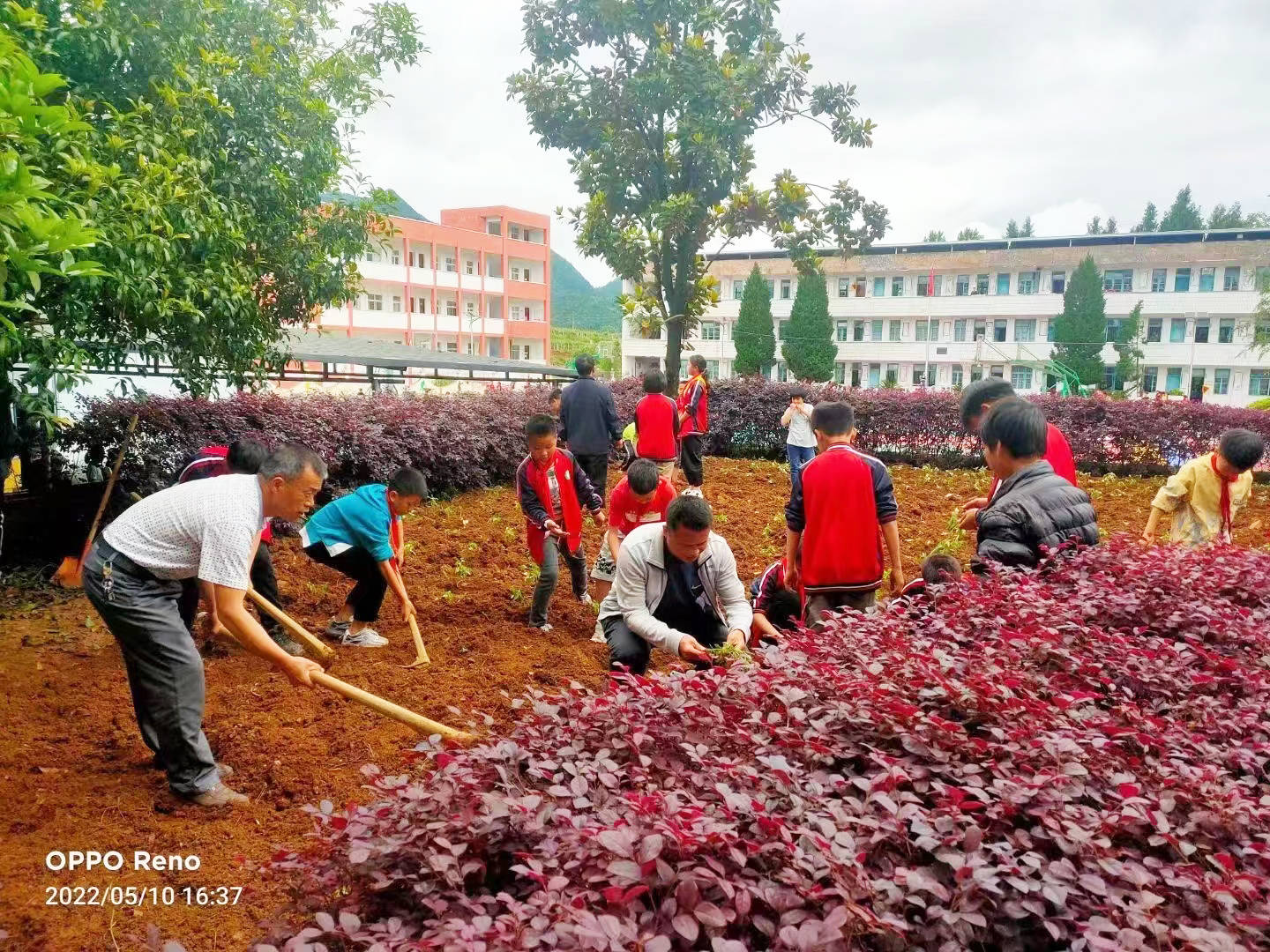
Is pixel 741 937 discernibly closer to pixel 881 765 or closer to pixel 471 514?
pixel 881 765

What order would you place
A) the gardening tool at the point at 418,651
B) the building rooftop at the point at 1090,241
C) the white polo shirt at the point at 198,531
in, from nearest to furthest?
the white polo shirt at the point at 198,531 < the gardening tool at the point at 418,651 < the building rooftop at the point at 1090,241

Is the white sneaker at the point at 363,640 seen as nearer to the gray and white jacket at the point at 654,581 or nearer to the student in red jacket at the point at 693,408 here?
the gray and white jacket at the point at 654,581

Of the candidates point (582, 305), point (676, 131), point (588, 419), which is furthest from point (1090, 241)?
point (582, 305)

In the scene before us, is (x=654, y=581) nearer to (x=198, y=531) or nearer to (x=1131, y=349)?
(x=198, y=531)

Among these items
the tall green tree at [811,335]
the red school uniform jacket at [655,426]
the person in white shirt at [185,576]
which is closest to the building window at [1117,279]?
the tall green tree at [811,335]

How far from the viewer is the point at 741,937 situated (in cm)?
141

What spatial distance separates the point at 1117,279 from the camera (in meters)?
41.4

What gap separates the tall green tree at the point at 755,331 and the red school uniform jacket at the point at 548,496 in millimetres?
38642

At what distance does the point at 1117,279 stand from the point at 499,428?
4032 cm

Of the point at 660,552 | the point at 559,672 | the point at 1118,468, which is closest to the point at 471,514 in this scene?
the point at 559,672

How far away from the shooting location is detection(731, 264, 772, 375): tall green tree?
44375mm

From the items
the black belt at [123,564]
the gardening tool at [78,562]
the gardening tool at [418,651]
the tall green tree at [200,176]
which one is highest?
the tall green tree at [200,176]

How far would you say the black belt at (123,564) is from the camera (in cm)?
340

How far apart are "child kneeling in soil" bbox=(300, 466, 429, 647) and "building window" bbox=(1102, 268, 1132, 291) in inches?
1723
